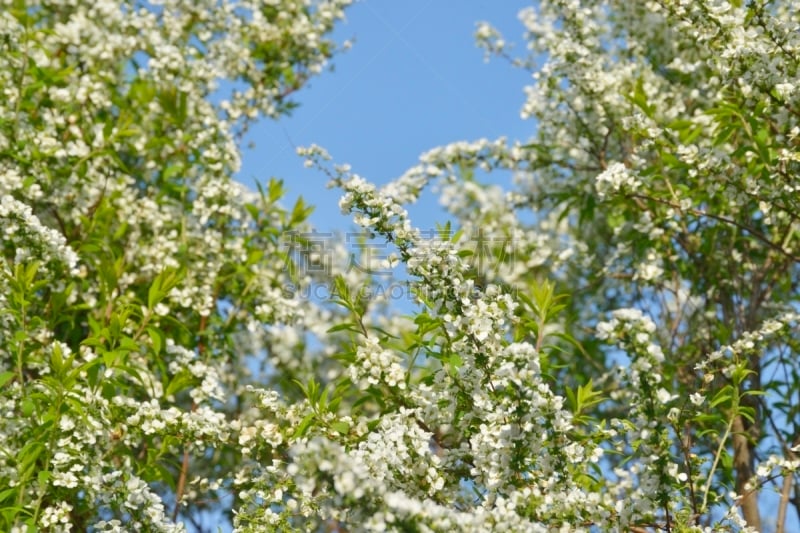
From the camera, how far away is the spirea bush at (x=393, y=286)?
3.27 metres

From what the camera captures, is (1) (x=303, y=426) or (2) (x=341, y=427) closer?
(1) (x=303, y=426)

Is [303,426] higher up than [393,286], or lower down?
lower down

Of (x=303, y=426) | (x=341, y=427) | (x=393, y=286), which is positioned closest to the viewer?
(x=303, y=426)

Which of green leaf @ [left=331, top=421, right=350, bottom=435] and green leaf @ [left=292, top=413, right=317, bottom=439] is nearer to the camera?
green leaf @ [left=292, top=413, right=317, bottom=439]

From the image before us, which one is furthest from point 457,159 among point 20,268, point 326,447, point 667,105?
point 326,447

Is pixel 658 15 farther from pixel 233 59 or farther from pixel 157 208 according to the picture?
pixel 157 208

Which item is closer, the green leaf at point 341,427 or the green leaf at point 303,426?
the green leaf at point 303,426

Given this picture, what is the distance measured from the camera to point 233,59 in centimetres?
775

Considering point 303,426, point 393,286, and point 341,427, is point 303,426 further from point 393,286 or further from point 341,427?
point 393,286

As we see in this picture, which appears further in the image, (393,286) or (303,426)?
(393,286)

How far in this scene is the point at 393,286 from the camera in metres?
5.92

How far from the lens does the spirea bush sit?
3.27m

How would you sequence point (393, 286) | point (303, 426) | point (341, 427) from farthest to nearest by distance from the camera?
point (393, 286)
point (341, 427)
point (303, 426)

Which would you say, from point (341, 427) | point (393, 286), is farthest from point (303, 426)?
point (393, 286)
